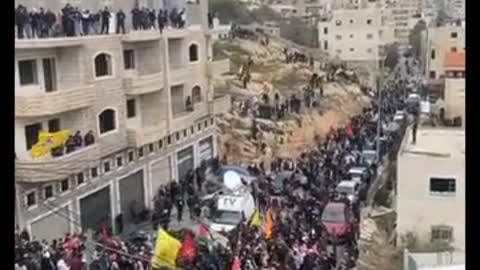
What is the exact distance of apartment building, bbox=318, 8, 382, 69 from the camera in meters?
2.02

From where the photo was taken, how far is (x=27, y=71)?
198cm

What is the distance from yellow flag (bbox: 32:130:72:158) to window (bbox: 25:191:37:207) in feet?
0.36

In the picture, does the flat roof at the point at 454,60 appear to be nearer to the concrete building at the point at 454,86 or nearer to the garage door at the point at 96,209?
the concrete building at the point at 454,86

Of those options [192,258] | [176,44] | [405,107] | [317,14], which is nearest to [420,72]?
[405,107]

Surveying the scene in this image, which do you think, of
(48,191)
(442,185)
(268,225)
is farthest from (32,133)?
(442,185)

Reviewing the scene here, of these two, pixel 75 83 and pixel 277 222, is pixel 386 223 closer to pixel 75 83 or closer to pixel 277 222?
pixel 277 222

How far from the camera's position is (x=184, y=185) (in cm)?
214

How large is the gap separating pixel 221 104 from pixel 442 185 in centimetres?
66

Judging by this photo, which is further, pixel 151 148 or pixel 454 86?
pixel 151 148

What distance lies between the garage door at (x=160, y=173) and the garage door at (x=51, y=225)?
260 millimetres

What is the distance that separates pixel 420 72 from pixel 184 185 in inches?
29.3

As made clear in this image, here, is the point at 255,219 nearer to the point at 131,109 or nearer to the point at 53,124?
the point at 131,109

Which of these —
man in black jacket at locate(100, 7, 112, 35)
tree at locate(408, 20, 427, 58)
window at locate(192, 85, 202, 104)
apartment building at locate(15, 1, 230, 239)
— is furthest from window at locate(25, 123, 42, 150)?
tree at locate(408, 20, 427, 58)

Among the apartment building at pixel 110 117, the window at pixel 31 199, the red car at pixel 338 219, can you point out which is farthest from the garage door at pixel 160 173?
the red car at pixel 338 219
